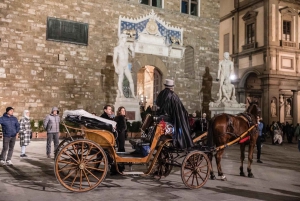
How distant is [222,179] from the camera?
6281 millimetres

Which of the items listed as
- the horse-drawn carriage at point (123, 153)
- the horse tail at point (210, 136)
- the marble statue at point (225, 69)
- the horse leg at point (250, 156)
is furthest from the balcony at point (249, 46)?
the horse tail at point (210, 136)

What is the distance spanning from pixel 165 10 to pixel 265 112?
460 inches

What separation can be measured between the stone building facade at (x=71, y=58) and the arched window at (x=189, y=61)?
86mm

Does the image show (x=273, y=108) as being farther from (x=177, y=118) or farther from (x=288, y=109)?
(x=177, y=118)

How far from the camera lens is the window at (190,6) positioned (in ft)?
61.5

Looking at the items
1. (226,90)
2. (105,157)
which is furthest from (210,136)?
(226,90)

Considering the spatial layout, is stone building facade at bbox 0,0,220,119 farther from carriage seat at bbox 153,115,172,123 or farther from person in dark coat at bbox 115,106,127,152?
carriage seat at bbox 153,115,172,123

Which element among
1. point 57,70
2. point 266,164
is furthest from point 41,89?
point 266,164

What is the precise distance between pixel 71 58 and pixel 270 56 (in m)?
16.1

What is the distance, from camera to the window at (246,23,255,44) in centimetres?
2603

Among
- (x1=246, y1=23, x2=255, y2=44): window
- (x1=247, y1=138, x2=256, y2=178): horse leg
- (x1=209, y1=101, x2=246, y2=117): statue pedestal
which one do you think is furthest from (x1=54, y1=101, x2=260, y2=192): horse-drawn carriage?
(x1=246, y1=23, x2=255, y2=44): window

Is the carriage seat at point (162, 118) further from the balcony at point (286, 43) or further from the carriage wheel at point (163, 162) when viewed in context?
the balcony at point (286, 43)

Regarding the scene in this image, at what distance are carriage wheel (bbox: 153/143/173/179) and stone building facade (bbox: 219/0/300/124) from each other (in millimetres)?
19306

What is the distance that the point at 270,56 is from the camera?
79.1 ft
